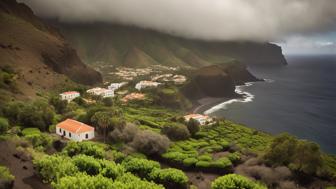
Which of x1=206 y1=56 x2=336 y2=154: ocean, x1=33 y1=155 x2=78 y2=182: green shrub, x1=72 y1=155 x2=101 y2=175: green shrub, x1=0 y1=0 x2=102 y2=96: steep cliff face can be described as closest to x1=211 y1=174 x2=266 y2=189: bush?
x1=72 y1=155 x2=101 y2=175: green shrub

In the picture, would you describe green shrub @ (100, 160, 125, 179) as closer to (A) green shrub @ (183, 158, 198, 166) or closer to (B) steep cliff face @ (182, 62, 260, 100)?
(A) green shrub @ (183, 158, 198, 166)

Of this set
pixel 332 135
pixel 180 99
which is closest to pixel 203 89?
pixel 180 99

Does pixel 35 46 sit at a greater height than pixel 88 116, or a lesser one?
greater

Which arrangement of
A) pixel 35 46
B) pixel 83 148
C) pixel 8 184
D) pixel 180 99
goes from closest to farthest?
pixel 8 184 < pixel 83 148 < pixel 35 46 < pixel 180 99

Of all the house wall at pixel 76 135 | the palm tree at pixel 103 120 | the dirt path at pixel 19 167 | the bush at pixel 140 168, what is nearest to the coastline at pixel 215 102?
the palm tree at pixel 103 120

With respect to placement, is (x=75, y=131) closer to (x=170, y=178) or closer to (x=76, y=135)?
(x=76, y=135)

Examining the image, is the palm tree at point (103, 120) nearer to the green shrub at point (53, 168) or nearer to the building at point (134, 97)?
the green shrub at point (53, 168)

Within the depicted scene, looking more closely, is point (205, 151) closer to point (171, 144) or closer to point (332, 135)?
point (171, 144)

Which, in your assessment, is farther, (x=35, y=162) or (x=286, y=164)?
(x=286, y=164)
